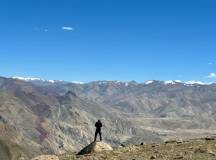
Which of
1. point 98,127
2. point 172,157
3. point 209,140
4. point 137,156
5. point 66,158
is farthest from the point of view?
point 98,127

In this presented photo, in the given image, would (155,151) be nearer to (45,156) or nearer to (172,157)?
(172,157)

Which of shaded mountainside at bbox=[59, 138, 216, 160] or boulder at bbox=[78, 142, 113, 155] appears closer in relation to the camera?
shaded mountainside at bbox=[59, 138, 216, 160]

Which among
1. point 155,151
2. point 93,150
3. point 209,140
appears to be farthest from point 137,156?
point 209,140

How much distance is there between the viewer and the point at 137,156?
118 feet

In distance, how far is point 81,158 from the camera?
36.8 metres

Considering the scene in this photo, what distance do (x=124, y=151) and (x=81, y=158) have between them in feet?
15.7

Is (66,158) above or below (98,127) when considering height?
below

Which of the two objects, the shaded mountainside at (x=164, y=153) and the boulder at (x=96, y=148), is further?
the boulder at (x=96, y=148)

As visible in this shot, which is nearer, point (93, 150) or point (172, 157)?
point (172, 157)

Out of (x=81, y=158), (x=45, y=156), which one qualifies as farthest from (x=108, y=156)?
(x=45, y=156)

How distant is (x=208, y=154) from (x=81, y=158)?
31.7ft

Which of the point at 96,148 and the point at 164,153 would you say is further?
the point at 96,148

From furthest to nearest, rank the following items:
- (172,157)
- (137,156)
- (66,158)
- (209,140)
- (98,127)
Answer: (98,127)
(209,140)
(66,158)
(137,156)
(172,157)

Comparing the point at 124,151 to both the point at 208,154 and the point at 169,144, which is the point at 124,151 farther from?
the point at 208,154
